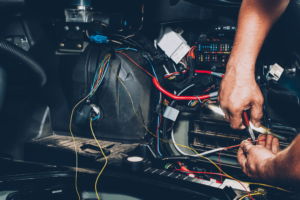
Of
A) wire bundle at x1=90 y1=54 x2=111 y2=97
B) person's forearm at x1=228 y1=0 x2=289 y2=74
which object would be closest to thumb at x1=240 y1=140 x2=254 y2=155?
person's forearm at x1=228 y1=0 x2=289 y2=74

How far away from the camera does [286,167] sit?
0.58m

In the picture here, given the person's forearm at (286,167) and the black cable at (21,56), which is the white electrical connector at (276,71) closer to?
the person's forearm at (286,167)

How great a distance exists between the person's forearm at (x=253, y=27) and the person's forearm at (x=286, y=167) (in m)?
0.35

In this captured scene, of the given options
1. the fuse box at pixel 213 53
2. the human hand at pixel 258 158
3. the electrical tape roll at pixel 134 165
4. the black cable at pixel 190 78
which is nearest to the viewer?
the human hand at pixel 258 158

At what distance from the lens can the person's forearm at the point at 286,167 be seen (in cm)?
55

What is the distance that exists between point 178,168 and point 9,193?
94 cm

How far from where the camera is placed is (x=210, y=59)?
1378mm

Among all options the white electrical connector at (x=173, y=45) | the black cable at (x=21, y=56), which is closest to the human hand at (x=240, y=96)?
the white electrical connector at (x=173, y=45)

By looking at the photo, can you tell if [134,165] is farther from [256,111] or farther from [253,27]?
[253,27]

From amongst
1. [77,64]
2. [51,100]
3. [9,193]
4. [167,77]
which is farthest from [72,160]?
[167,77]

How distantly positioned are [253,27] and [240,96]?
0.93 ft

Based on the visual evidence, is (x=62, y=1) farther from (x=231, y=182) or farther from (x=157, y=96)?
(x=231, y=182)

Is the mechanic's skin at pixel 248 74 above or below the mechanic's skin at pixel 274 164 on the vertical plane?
above

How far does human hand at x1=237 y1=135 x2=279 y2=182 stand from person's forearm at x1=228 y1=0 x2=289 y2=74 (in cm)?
29
